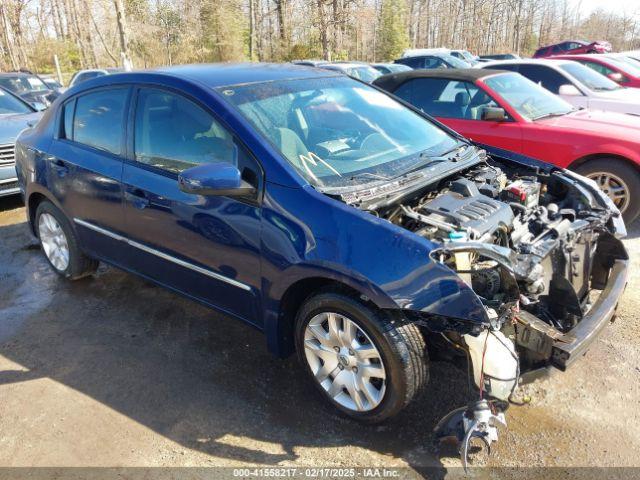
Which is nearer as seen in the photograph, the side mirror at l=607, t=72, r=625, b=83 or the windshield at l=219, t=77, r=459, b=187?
the windshield at l=219, t=77, r=459, b=187

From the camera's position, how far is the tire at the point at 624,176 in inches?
198

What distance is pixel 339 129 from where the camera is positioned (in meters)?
3.28

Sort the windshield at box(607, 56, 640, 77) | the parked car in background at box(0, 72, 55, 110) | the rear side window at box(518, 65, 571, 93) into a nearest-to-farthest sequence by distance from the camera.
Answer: the rear side window at box(518, 65, 571, 93), the windshield at box(607, 56, 640, 77), the parked car in background at box(0, 72, 55, 110)

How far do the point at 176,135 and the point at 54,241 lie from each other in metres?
2.11

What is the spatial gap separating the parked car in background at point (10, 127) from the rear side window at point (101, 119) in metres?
2.96

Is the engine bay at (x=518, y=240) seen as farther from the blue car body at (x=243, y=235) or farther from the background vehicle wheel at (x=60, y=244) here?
the background vehicle wheel at (x=60, y=244)

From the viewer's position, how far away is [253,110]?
9.68 ft

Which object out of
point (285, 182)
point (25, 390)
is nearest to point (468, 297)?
point (285, 182)

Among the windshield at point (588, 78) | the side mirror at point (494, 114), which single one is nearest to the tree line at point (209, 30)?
the windshield at point (588, 78)

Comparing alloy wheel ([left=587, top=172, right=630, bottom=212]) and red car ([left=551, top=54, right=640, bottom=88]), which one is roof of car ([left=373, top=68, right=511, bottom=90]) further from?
red car ([left=551, top=54, right=640, bottom=88])

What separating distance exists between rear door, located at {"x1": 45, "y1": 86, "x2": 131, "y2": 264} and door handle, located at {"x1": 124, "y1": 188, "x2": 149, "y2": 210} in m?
0.11

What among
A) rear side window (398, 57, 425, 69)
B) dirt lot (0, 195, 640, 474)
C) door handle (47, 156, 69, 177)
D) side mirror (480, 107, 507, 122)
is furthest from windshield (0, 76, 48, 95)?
rear side window (398, 57, 425, 69)

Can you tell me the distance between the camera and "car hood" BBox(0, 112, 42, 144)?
6621 mm

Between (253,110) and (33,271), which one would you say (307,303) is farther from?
(33,271)
